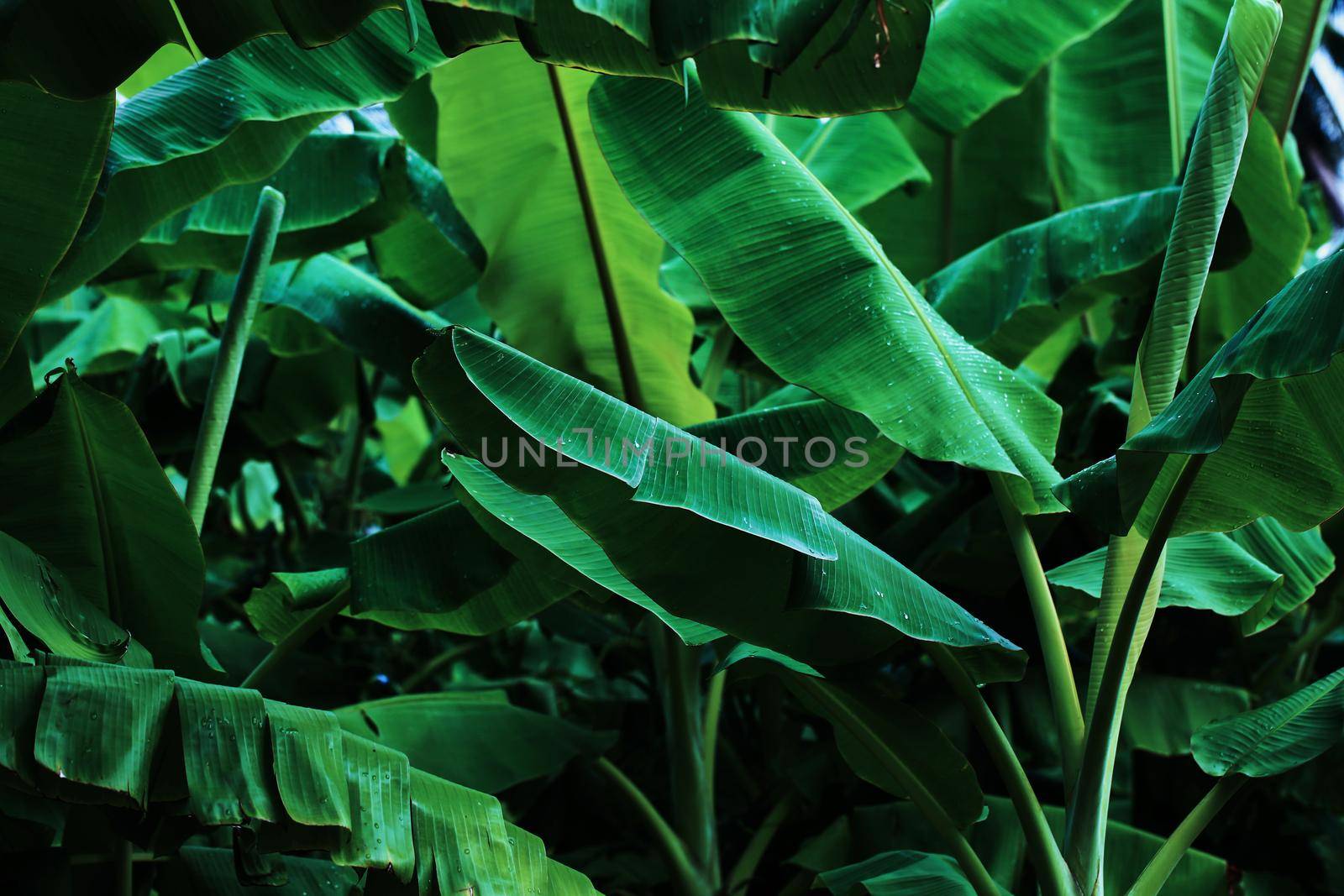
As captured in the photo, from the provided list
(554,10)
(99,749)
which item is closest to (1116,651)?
(554,10)

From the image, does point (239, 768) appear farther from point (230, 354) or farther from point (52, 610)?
point (230, 354)

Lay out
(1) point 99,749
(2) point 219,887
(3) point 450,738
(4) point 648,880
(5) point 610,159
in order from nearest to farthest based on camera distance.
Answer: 1. (1) point 99,749
2. (2) point 219,887
3. (5) point 610,159
4. (3) point 450,738
5. (4) point 648,880

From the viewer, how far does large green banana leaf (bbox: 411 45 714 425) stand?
2.01m

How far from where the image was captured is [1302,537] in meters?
1.80

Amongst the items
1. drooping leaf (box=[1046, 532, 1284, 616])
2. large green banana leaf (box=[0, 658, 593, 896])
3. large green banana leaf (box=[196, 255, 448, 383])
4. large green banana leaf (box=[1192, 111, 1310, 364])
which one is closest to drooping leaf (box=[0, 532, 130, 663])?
large green banana leaf (box=[0, 658, 593, 896])

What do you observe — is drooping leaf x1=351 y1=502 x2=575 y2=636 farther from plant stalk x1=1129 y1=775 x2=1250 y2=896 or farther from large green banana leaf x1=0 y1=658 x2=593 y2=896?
plant stalk x1=1129 y1=775 x2=1250 y2=896

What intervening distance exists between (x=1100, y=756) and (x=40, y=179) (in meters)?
1.68

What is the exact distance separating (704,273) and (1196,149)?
0.72m

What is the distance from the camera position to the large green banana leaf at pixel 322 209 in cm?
212

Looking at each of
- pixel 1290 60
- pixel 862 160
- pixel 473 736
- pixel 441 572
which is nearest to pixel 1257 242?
pixel 1290 60

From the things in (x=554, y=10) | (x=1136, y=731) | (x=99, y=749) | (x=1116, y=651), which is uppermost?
(x=554, y=10)

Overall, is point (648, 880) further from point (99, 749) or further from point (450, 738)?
point (99, 749)

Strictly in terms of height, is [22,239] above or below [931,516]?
above

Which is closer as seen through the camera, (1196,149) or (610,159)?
(1196,149)
